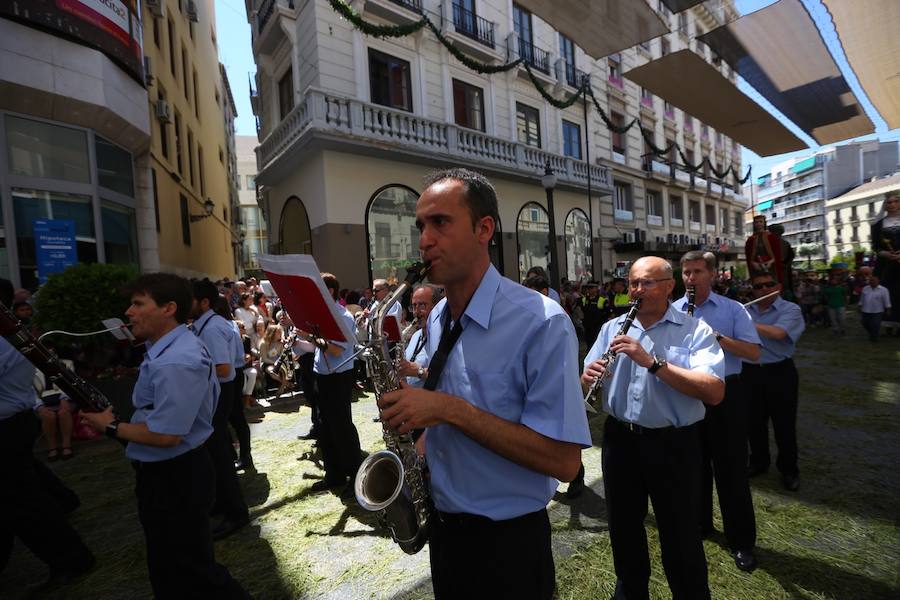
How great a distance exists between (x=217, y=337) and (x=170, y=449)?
2.02 m

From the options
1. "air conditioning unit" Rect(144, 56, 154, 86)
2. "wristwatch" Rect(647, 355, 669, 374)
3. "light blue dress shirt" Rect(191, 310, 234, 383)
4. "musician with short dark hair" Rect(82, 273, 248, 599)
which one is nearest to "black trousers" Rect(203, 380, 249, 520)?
"light blue dress shirt" Rect(191, 310, 234, 383)

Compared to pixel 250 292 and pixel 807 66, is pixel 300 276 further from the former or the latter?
pixel 250 292

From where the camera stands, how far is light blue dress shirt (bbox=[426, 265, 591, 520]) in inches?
55.7

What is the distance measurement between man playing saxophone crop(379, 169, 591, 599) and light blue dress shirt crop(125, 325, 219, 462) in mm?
1522

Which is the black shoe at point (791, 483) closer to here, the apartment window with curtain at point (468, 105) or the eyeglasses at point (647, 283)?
the eyeglasses at point (647, 283)

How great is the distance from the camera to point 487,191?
1665 mm

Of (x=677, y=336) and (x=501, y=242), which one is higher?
(x=501, y=242)

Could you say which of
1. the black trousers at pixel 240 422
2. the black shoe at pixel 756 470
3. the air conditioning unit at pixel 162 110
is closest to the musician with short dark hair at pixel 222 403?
the black trousers at pixel 240 422

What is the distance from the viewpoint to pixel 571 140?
20.8 metres

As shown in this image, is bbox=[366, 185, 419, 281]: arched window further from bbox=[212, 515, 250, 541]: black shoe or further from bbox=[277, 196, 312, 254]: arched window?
bbox=[212, 515, 250, 541]: black shoe

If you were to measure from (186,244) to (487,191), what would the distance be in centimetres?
1833

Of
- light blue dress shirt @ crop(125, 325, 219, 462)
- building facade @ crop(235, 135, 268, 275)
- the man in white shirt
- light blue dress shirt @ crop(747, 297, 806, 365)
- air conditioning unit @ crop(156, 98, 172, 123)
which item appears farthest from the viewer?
building facade @ crop(235, 135, 268, 275)

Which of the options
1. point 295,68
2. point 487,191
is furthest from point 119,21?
point 487,191

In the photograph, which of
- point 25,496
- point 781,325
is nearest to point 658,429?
point 781,325
